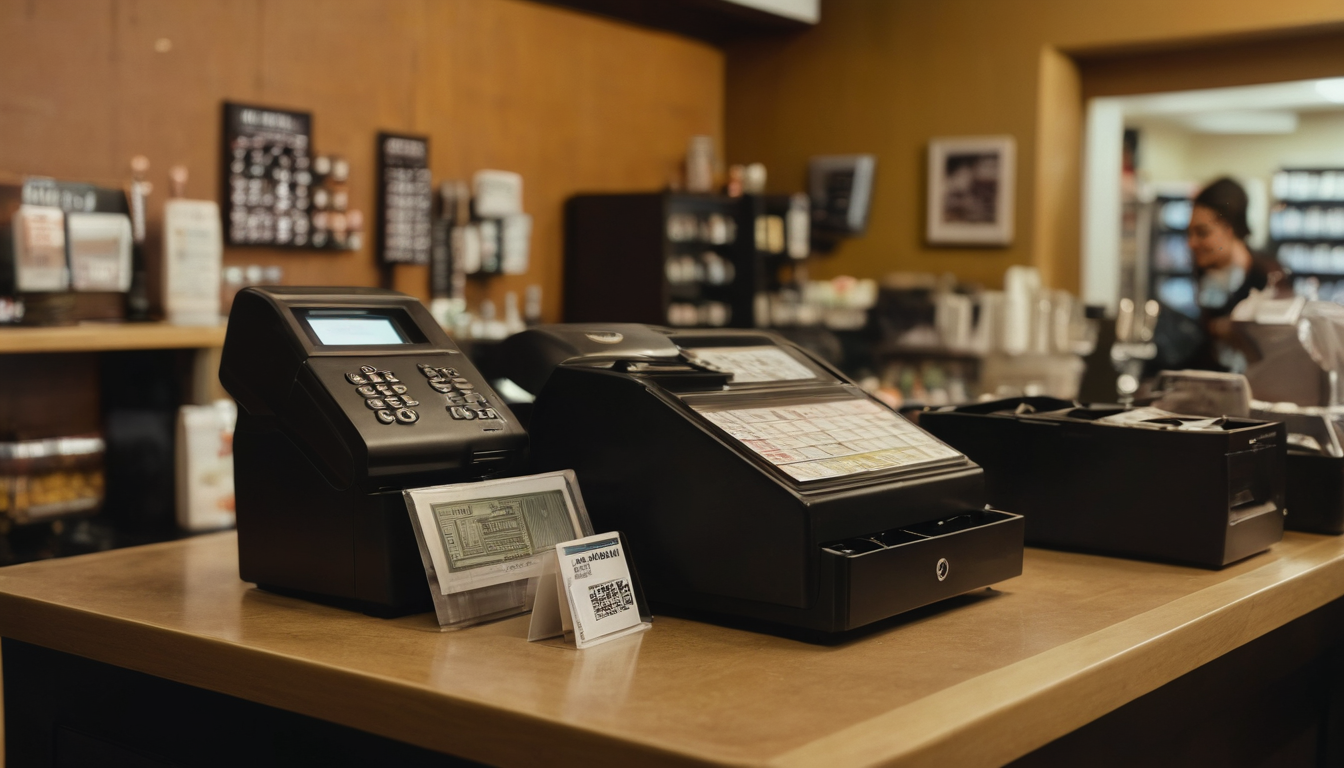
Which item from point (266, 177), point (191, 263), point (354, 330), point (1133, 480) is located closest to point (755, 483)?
point (354, 330)

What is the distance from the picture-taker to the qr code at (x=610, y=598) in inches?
40.6

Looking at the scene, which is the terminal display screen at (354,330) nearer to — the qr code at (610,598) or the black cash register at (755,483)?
the black cash register at (755,483)

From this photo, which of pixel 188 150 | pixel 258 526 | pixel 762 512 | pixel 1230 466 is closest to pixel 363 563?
pixel 258 526

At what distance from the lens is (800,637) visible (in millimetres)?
1037

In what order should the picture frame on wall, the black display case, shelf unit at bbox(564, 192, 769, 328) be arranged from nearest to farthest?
the black display case < shelf unit at bbox(564, 192, 769, 328) < the picture frame on wall

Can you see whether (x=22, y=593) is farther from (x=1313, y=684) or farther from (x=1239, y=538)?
(x=1313, y=684)

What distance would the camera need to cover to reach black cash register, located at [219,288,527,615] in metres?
1.07

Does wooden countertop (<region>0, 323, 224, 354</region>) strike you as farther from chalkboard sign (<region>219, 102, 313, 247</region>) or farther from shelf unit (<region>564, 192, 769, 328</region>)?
shelf unit (<region>564, 192, 769, 328</region>)

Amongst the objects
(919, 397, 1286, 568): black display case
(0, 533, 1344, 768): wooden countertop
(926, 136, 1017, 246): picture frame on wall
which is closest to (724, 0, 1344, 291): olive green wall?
(926, 136, 1017, 246): picture frame on wall

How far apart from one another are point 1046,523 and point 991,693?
2.08 feet

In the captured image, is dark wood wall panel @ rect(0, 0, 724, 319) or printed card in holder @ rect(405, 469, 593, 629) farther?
dark wood wall panel @ rect(0, 0, 724, 319)

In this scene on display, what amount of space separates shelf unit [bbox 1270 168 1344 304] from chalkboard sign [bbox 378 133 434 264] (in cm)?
498

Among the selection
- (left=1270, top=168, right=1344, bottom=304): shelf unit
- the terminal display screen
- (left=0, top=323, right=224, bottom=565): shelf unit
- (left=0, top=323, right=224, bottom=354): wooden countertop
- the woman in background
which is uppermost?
(left=1270, top=168, right=1344, bottom=304): shelf unit
